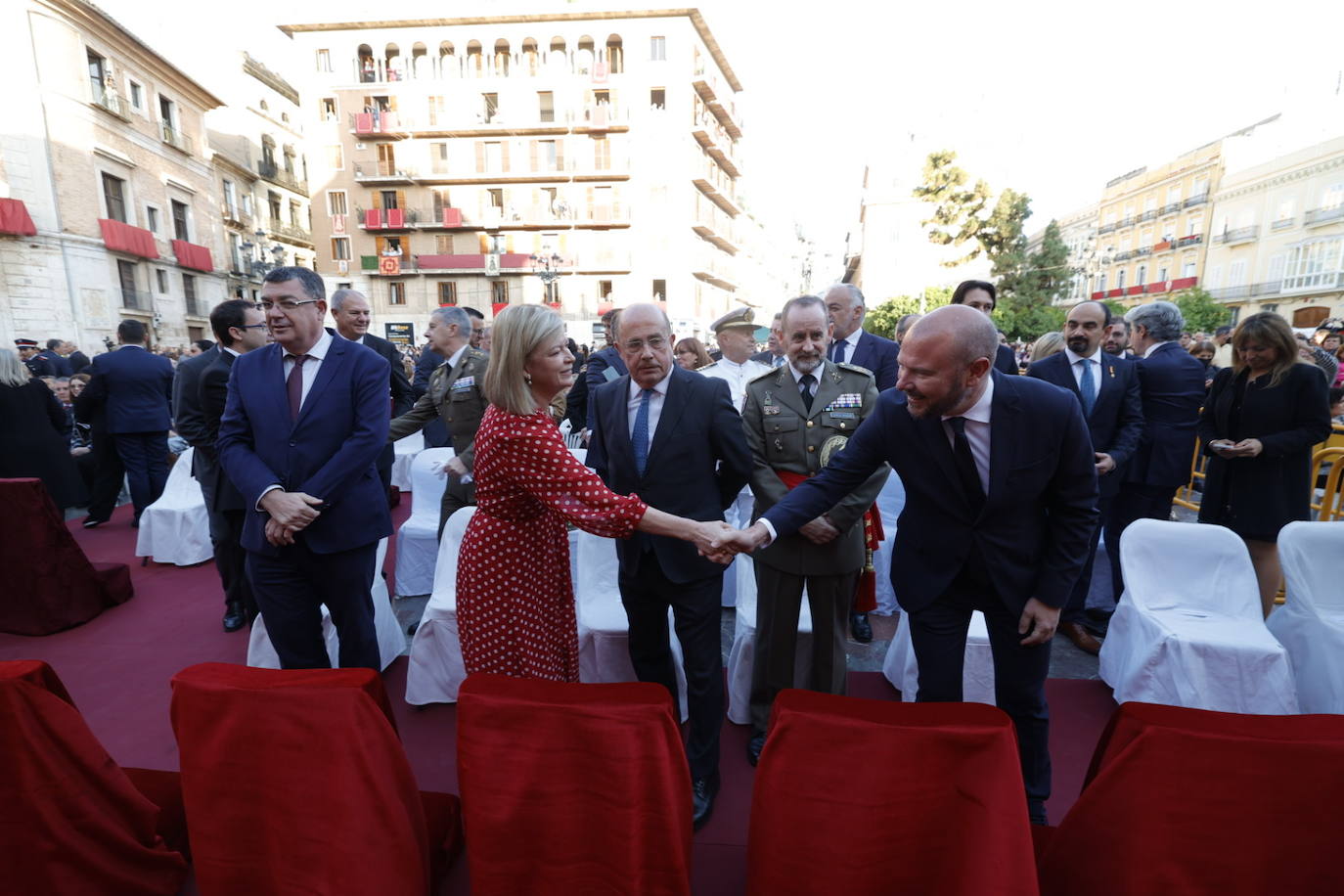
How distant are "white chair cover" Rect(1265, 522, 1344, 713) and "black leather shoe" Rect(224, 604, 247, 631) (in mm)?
5907

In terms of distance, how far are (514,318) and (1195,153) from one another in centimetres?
5226

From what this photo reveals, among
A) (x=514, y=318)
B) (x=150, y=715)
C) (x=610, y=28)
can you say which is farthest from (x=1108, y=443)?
(x=610, y=28)

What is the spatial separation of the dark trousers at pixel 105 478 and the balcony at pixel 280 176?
109ft

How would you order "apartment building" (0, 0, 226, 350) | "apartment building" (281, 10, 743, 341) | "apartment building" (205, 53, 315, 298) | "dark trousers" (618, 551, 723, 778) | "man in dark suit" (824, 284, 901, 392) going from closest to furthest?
"dark trousers" (618, 551, 723, 778)
"man in dark suit" (824, 284, 901, 392)
"apartment building" (0, 0, 226, 350)
"apartment building" (205, 53, 315, 298)
"apartment building" (281, 10, 743, 341)

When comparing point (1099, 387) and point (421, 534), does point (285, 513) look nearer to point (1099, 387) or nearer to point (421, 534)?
point (421, 534)

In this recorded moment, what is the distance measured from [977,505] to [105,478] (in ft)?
26.3

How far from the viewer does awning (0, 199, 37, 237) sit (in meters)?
17.6

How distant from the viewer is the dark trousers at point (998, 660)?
215 centimetres

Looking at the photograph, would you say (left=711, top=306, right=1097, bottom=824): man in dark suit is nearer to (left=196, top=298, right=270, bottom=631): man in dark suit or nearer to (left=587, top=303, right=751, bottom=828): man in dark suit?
(left=587, top=303, right=751, bottom=828): man in dark suit

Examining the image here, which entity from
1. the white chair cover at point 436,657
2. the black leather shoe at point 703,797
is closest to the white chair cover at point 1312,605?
the black leather shoe at point 703,797

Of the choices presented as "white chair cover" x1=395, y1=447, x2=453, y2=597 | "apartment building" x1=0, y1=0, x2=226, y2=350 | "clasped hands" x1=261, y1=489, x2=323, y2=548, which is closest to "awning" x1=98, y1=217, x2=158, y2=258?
"apartment building" x1=0, y1=0, x2=226, y2=350

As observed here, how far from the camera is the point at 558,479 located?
77.4 inches

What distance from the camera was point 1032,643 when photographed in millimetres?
2088

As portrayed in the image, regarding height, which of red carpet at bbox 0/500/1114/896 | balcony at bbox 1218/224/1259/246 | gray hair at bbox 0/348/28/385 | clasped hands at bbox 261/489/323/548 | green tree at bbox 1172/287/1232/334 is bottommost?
red carpet at bbox 0/500/1114/896
